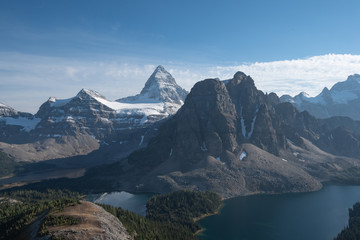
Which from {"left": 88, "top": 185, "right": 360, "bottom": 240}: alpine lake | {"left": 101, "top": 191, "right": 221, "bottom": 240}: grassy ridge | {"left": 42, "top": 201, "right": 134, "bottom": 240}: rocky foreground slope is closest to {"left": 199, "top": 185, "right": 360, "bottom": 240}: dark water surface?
{"left": 88, "top": 185, "right": 360, "bottom": 240}: alpine lake

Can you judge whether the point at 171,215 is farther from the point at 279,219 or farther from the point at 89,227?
the point at 89,227

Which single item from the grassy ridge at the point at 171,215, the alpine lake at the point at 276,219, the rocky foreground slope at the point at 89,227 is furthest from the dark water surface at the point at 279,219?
the rocky foreground slope at the point at 89,227

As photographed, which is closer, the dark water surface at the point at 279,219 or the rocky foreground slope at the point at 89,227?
the rocky foreground slope at the point at 89,227

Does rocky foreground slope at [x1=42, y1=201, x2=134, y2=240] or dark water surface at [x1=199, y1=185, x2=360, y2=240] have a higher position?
rocky foreground slope at [x1=42, y1=201, x2=134, y2=240]

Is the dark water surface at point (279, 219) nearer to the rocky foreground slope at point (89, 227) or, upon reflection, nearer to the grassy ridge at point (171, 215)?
A: the grassy ridge at point (171, 215)

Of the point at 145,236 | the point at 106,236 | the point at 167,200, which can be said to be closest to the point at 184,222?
the point at 167,200

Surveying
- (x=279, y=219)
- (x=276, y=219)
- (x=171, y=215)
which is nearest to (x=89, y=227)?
(x=171, y=215)

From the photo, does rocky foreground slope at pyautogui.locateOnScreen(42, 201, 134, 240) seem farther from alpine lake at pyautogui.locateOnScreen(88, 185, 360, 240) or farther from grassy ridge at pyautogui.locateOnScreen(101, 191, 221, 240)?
alpine lake at pyautogui.locateOnScreen(88, 185, 360, 240)

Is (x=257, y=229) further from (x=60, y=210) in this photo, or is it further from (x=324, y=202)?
(x=60, y=210)
